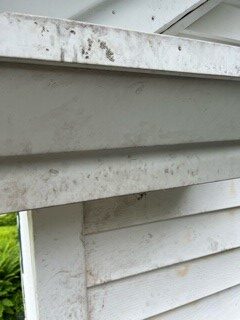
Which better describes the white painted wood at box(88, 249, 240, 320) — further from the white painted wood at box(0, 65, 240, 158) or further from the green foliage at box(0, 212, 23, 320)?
the green foliage at box(0, 212, 23, 320)

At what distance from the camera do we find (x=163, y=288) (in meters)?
1.42

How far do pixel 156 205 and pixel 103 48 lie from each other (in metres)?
0.72

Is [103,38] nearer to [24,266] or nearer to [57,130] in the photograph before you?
[57,130]

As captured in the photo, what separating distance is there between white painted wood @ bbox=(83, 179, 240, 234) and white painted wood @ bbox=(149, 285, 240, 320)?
0.32 metres

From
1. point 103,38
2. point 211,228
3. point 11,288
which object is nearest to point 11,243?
point 11,288

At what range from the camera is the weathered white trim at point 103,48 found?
2.10 ft

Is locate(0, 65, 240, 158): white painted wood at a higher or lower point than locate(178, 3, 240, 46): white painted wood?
lower

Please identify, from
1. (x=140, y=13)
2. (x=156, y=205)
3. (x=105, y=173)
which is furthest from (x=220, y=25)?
(x=105, y=173)

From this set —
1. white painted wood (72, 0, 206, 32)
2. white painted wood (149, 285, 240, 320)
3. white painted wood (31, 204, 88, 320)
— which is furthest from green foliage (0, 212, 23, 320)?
white painted wood (72, 0, 206, 32)

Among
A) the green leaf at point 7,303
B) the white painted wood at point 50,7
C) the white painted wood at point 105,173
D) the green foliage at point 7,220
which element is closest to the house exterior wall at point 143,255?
the white painted wood at point 105,173

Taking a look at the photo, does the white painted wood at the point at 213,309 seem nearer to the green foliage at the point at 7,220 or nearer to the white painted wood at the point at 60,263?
the white painted wood at the point at 60,263

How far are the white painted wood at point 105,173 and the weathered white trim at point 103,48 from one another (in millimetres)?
186

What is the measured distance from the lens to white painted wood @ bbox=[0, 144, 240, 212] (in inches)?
30.3

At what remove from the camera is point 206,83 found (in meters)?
0.97
